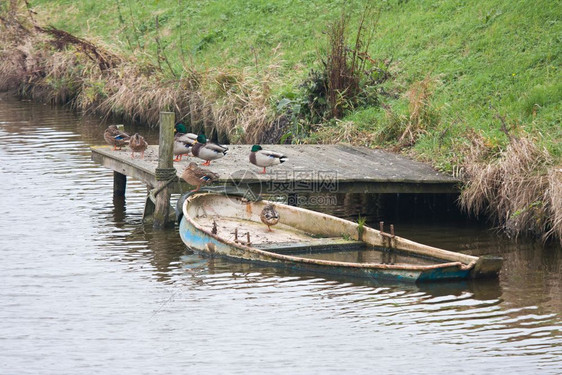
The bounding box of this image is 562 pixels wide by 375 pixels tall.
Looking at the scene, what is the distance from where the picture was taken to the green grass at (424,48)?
1689 cm

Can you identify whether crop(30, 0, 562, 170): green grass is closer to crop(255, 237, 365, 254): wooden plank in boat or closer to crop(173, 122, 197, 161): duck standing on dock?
Answer: crop(255, 237, 365, 254): wooden plank in boat

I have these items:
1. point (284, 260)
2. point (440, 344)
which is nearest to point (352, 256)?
point (284, 260)

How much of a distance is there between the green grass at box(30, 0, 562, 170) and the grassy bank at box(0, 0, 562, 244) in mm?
38

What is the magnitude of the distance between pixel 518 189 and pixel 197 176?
188 inches

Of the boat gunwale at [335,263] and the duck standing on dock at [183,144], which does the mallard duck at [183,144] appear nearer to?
the duck standing on dock at [183,144]

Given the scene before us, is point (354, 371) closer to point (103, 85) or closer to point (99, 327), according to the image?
point (99, 327)

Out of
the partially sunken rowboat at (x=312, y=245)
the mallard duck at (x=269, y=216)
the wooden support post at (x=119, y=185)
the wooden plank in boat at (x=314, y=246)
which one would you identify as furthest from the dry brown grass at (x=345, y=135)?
the wooden plank in boat at (x=314, y=246)

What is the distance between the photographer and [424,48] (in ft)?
68.9

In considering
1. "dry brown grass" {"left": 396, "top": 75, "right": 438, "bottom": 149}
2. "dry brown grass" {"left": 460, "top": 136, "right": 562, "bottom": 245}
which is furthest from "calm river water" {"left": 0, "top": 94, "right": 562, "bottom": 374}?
"dry brown grass" {"left": 396, "top": 75, "right": 438, "bottom": 149}

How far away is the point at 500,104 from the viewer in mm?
17344

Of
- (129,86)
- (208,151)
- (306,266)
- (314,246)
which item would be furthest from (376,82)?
(306,266)

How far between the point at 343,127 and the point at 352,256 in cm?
550

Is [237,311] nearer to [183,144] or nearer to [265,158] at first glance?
[265,158]

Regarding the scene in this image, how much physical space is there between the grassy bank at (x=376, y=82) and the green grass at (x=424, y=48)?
0.12 feet
